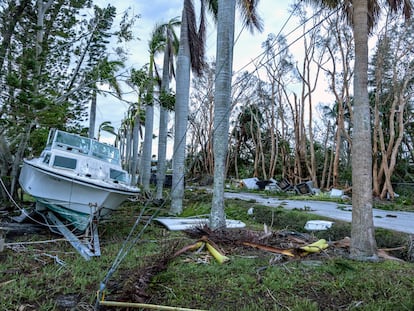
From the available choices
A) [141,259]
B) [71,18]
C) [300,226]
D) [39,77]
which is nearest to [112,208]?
[141,259]

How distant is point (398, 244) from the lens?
6320mm

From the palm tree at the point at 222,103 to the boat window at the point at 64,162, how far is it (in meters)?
3.65

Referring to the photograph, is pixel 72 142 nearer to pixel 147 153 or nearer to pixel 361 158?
pixel 361 158

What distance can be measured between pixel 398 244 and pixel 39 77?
8.60 meters

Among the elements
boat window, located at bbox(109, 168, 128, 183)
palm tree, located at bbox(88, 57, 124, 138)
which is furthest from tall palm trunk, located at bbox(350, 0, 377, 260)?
palm tree, located at bbox(88, 57, 124, 138)

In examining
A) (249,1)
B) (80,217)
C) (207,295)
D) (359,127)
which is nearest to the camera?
(207,295)

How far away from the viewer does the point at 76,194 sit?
22.6 feet

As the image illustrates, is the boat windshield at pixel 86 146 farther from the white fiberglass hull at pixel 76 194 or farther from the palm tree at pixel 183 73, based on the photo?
the palm tree at pixel 183 73

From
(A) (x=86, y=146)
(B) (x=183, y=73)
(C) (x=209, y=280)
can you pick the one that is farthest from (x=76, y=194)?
(B) (x=183, y=73)

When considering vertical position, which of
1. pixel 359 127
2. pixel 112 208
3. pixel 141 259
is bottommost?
pixel 141 259

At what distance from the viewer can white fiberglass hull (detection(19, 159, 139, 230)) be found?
6.75m

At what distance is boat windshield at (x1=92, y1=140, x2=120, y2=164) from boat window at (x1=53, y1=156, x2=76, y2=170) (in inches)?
40.1

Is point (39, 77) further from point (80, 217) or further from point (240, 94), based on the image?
point (240, 94)

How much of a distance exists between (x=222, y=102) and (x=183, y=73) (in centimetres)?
438
